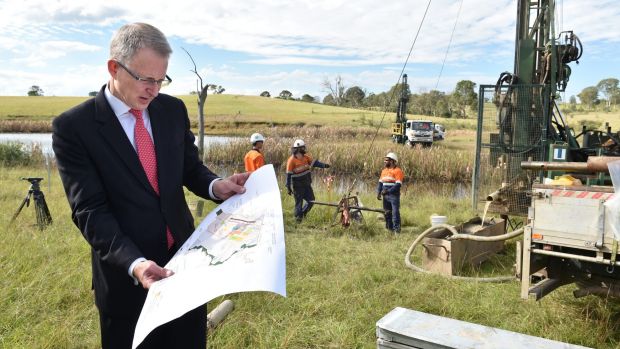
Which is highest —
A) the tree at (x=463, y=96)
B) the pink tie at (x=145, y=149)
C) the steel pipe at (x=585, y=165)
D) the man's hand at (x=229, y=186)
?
the tree at (x=463, y=96)

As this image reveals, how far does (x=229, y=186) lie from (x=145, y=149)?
15.1 inches

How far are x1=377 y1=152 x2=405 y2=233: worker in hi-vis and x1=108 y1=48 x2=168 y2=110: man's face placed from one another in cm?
719

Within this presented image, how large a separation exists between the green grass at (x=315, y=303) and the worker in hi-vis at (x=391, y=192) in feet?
5.89

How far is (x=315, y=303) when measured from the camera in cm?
462

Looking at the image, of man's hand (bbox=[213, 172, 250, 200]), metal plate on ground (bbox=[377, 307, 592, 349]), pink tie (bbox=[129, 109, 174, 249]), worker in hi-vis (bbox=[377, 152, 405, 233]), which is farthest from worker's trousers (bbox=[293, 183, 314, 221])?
pink tie (bbox=[129, 109, 174, 249])

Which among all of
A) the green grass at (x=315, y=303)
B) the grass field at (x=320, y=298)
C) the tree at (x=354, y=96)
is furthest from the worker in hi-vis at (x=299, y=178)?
the tree at (x=354, y=96)

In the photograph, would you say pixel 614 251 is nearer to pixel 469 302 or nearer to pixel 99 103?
pixel 469 302

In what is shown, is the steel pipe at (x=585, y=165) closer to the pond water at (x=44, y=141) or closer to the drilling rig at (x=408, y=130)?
the pond water at (x=44, y=141)

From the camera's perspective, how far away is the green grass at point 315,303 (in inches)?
152

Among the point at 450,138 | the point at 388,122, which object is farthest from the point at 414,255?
the point at 388,122

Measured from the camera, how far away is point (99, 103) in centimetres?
180

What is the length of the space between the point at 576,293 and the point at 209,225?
3432mm

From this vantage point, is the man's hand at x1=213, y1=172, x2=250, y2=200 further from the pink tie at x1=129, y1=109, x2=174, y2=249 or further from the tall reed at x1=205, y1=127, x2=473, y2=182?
the tall reed at x1=205, y1=127, x2=473, y2=182

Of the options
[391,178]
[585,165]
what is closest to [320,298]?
[585,165]
